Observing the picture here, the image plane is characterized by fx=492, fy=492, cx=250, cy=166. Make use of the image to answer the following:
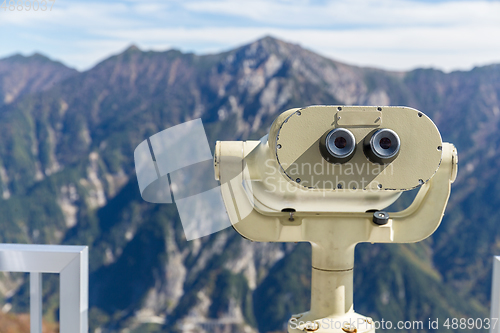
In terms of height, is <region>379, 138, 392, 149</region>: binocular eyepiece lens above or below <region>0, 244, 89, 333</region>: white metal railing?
above

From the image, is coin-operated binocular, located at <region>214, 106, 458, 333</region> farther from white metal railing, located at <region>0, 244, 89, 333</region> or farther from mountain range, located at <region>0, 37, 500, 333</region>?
mountain range, located at <region>0, 37, 500, 333</region>

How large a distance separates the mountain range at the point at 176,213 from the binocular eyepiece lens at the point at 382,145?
8460cm

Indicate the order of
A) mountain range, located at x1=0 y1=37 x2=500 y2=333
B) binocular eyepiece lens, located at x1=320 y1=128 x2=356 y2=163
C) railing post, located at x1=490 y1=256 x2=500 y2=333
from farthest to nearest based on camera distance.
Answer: mountain range, located at x1=0 y1=37 x2=500 y2=333
railing post, located at x1=490 y1=256 x2=500 y2=333
binocular eyepiece lens, located at x1=320 y1=128 x2=356 y2=163

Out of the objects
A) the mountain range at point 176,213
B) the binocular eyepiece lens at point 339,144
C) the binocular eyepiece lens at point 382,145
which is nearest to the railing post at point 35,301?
the binocular eyepiece lens at point 339,144

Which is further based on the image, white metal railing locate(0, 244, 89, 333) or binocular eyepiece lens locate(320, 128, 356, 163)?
white metal railing locate(0, 244, 89, 333)

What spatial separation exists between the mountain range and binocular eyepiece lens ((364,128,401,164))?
8460 cm

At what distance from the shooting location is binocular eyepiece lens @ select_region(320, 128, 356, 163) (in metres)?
1.97

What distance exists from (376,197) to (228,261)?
4483 inches

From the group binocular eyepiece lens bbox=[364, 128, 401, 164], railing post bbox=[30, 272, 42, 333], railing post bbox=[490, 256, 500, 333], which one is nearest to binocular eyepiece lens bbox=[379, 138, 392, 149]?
binocular eyepiece lens bbox=[364, 128, 401, 164]

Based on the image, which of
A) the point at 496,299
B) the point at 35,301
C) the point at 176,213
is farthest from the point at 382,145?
the point at 176,213

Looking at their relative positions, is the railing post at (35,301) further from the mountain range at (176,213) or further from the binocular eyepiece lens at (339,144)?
the mountain range at (176,213)

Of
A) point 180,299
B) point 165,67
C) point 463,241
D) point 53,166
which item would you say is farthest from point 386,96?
point 53,166

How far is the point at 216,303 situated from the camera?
107125mm

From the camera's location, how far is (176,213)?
108500 millimetres
